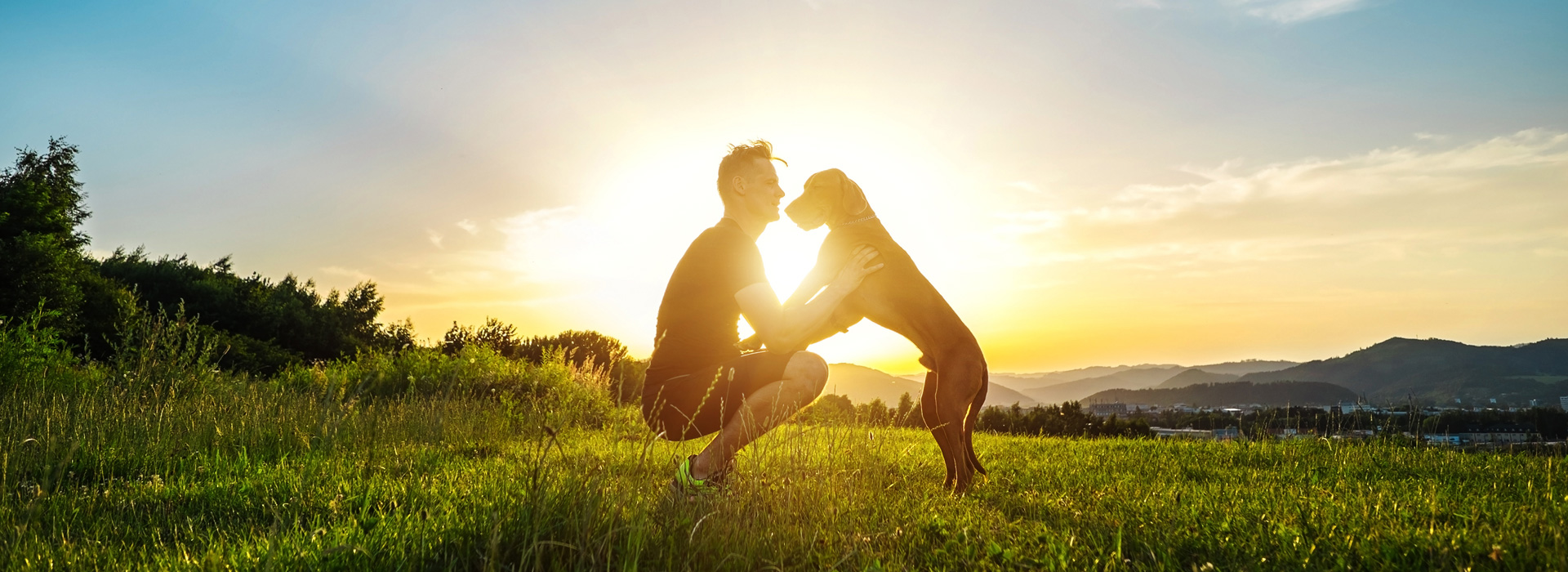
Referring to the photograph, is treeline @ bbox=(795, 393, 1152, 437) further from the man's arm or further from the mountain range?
the mountain range

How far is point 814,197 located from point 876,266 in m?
0.59

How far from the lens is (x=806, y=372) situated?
3.53m

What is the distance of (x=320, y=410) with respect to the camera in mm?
5793

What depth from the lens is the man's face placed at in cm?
383

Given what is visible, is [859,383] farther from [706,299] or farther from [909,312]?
[706,299]

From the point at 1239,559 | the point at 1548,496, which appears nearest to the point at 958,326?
the point at 1239,559

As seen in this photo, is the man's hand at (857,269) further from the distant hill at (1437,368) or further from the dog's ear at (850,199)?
the distant hill at (1437,368)

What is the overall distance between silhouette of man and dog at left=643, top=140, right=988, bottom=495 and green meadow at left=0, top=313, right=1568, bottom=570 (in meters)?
0.26

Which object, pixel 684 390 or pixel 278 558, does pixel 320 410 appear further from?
pixel 278 558

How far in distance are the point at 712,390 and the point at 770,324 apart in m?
0.41

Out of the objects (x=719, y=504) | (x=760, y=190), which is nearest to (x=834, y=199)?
(x=760, y=190)

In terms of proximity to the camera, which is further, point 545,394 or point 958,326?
point 545,394

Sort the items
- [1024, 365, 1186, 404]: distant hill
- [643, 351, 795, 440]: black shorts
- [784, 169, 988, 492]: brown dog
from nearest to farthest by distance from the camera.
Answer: [643, 351, 795, 440]: black shorts
[784, 169, 988, 492]: brown dog
[1024, 365, 1186, 404]: distant hill

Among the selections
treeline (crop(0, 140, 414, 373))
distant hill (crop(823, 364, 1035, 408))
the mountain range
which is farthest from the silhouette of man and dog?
the mountain range
